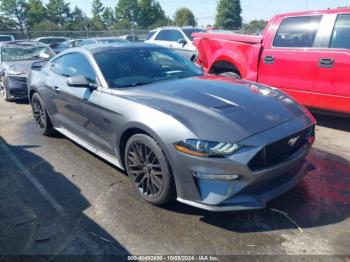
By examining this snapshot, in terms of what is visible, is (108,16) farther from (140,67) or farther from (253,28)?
(140,67)

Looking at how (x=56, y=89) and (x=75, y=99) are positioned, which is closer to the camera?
(x=75, y=99)

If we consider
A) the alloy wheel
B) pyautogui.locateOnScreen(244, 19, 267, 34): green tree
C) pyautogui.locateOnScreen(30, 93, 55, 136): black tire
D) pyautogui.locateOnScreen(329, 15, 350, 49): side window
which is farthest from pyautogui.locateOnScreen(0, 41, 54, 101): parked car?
pyautogui.locateOnScreen(244, 19, 267, 34): green tree

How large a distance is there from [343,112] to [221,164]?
334cm

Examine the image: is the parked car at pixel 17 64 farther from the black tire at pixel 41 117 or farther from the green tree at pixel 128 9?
the green tree at pixel 128 9

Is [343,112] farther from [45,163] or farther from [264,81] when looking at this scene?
[45,163]

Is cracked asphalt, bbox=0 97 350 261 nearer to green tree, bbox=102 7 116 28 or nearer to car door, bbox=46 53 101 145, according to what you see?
car door, bbox=46 53 101 145

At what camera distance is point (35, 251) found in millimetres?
2873

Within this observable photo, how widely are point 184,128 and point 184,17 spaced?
78.9 meters

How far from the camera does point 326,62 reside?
5285mm

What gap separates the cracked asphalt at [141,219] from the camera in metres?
2.85

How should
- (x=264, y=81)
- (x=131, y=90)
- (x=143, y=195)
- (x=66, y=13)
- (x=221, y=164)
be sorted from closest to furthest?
(x=221, y=164) → (x=143, y=195) → (x=131, y=90) → (x=264, y=81) → (x=66, y=13)

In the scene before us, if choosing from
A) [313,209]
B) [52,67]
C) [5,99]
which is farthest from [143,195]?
[5,99]

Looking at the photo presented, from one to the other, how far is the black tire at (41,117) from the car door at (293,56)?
381cm

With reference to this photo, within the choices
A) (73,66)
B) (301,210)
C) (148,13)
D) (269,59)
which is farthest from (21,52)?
(148,13)
